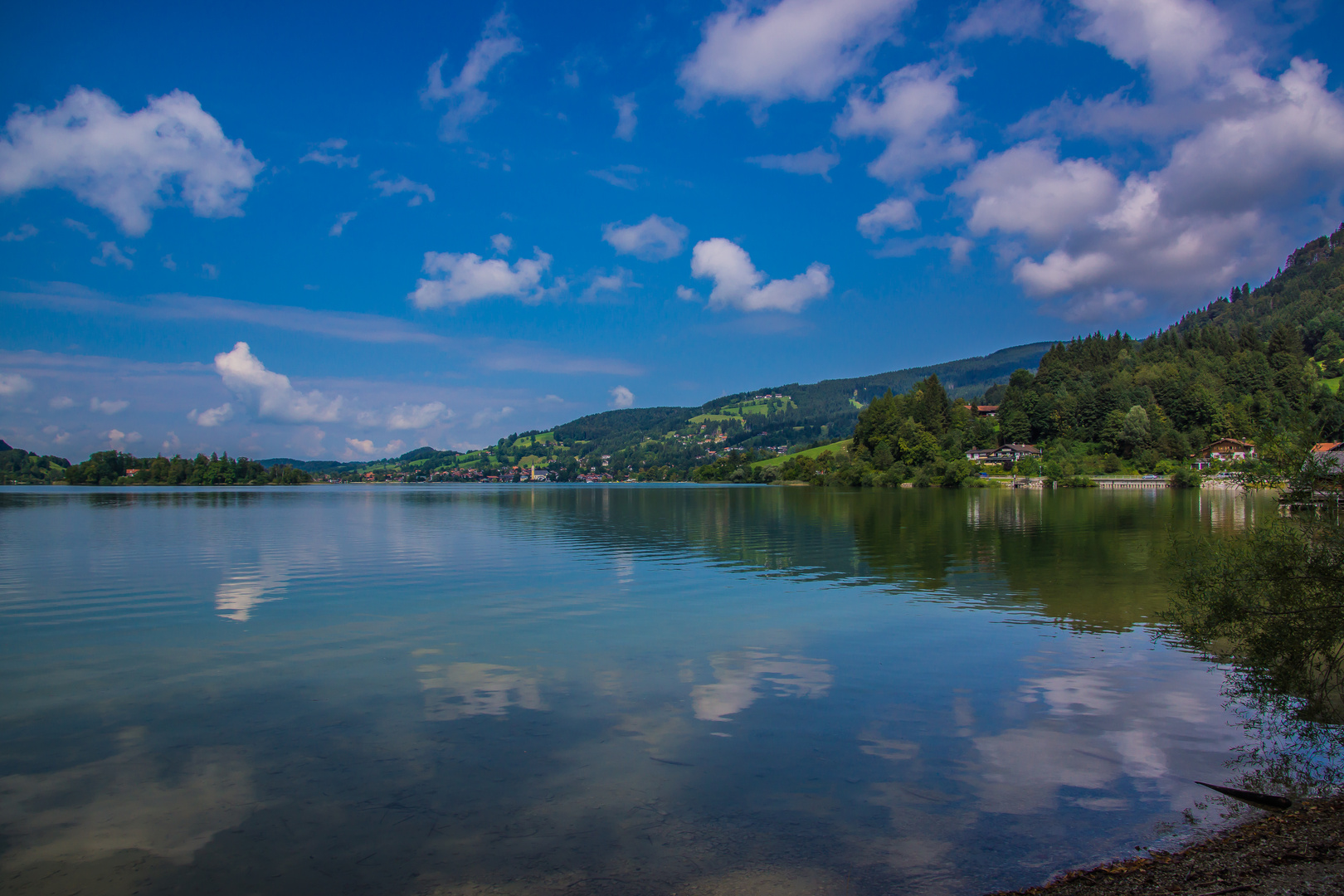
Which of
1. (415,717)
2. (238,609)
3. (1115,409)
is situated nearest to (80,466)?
(238,609)

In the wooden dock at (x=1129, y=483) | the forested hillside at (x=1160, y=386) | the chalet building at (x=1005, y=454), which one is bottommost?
the wooden dock at (x=1129, y=483)

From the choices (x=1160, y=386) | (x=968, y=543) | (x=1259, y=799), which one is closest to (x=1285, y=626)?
(x=1259, y=799)

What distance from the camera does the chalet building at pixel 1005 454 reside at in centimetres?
15462

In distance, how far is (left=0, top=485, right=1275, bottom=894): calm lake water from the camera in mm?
7539

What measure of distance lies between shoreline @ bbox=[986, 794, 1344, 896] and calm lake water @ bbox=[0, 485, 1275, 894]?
0.42m

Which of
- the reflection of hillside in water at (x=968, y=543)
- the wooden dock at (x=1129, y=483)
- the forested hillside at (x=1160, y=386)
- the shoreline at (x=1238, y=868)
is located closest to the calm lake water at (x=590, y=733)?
the shoreline at (x=1238, y=868)

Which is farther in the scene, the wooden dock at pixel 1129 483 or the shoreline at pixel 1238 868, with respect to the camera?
the wooden dock at pixel 1129 483

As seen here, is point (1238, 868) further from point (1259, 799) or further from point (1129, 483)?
point (1129, 483)

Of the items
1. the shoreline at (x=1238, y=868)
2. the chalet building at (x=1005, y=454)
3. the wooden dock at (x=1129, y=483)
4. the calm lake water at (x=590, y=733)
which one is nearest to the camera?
the shoreline at (x=1238, y=868)

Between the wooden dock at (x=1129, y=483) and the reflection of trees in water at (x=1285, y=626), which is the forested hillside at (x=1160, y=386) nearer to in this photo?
the wooden dock at (x=1129, y=483)

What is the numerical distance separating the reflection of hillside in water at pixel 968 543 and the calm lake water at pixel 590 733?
2.02ft

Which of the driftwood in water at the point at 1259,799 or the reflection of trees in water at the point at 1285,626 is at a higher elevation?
the reflection of trees in water at the point at 1285,626

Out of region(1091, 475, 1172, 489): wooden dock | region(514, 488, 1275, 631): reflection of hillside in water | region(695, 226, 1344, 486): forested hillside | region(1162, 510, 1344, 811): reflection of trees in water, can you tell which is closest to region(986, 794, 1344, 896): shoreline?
region(1162, 510, 1344, 811): reflection of trees in water

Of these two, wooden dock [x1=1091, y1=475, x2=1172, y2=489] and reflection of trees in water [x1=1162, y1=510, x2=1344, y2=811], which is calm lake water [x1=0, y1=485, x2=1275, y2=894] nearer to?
reflection of trees in water [x1=1162, y1=510, x2=1344, y2=811]
